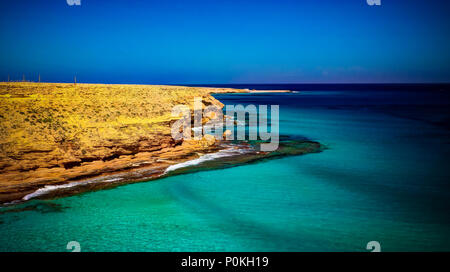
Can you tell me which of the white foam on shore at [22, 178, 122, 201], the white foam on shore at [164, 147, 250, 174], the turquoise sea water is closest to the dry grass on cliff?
the white foam on shore at [22, 178, 122, 201]

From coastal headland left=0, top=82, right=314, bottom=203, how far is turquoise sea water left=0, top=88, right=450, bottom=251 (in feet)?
5.36

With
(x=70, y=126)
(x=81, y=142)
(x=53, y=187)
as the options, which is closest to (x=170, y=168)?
(x=81, y=142)

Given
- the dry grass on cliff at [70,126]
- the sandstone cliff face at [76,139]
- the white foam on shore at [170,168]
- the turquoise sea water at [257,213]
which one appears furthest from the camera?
the dry grass on cliff at [70,126]

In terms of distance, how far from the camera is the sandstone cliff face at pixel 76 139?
9.64 meters

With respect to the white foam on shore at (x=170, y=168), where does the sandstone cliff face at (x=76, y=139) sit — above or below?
above

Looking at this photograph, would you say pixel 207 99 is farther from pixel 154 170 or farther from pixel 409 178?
pixel 409 178

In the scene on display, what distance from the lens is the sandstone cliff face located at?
31.6 feet

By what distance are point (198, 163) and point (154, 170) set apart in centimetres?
201

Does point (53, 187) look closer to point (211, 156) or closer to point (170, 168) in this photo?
point (170, 168)

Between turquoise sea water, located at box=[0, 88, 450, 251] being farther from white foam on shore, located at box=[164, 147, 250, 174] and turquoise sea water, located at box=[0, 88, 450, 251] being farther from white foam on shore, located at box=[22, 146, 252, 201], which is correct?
white foam on shore, located at box=[164, 147, 250, 174]

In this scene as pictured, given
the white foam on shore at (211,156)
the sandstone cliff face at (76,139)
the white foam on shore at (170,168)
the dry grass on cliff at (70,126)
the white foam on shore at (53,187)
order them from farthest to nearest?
the white foam on shore at (211,156) → the dry grass on cliff at (70,126) → the sandstone cliff face at (76,139) → the white foam on shore at (170,168) → the white foam on shore at (53,187)

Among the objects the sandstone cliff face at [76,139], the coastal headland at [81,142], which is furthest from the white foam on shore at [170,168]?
the sandstone cliff face at [76,139]

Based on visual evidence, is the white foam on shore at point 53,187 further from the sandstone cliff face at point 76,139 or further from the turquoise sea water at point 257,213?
the turquoise sea water at point 257,213

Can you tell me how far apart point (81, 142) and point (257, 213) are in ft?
25.1
